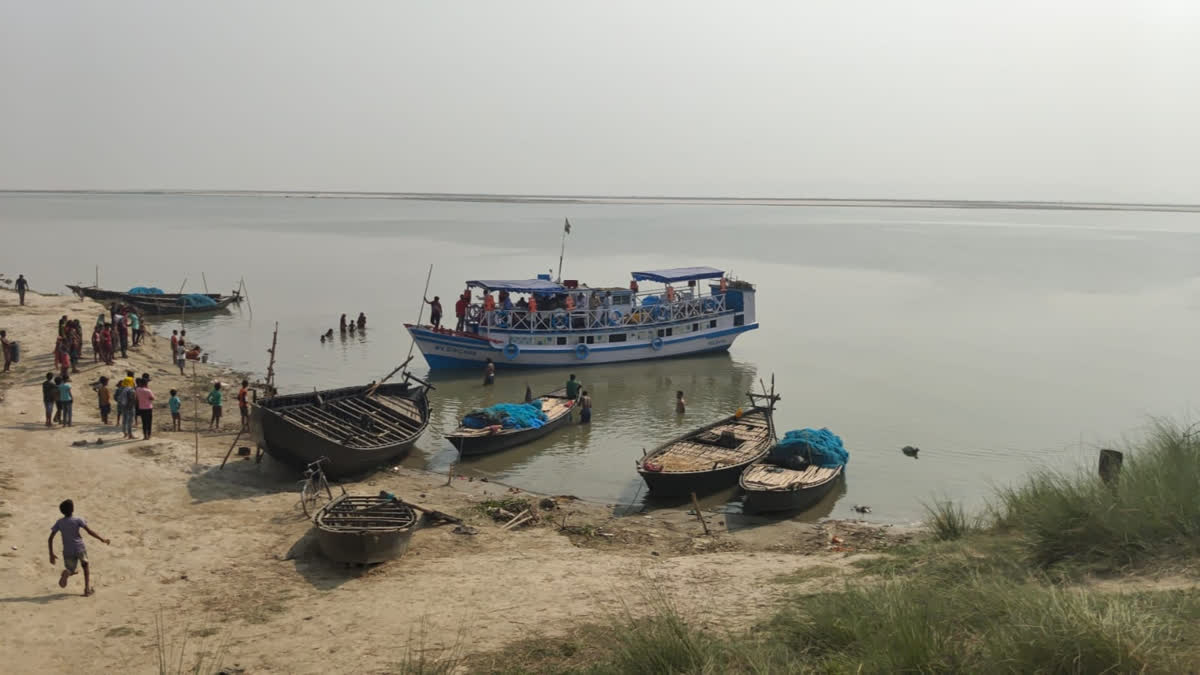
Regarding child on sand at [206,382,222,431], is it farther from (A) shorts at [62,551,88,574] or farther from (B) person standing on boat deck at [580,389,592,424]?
(A) shorts at [62,551,88,574]

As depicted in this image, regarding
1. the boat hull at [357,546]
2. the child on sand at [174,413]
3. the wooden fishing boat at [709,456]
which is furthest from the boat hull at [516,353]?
the boat hull at [357,546]

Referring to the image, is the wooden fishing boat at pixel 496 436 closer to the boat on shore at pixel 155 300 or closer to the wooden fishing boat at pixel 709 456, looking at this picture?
the wooden fishing boat at pixel 709 456

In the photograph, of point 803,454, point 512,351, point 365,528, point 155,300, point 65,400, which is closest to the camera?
point 365,528

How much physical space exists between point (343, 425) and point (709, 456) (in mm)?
8413

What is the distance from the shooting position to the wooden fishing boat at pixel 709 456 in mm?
19750

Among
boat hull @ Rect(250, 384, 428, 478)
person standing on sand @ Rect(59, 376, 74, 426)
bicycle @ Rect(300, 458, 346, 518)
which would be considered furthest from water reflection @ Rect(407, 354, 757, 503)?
person standing on sand @ Rect(59, 376, 74, 426)

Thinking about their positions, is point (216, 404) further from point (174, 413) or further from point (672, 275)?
point (672, 275)

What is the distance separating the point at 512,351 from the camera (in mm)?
34094

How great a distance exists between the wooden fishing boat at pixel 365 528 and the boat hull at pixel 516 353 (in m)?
17.9

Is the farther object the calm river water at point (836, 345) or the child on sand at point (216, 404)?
the calm river water at point (836, 345)

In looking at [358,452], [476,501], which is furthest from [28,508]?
[476,501]

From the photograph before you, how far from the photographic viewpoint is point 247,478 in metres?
18.7

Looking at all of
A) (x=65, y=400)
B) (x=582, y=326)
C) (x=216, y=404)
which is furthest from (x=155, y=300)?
(x=65, y=400)

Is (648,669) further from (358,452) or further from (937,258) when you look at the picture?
(937,258)
